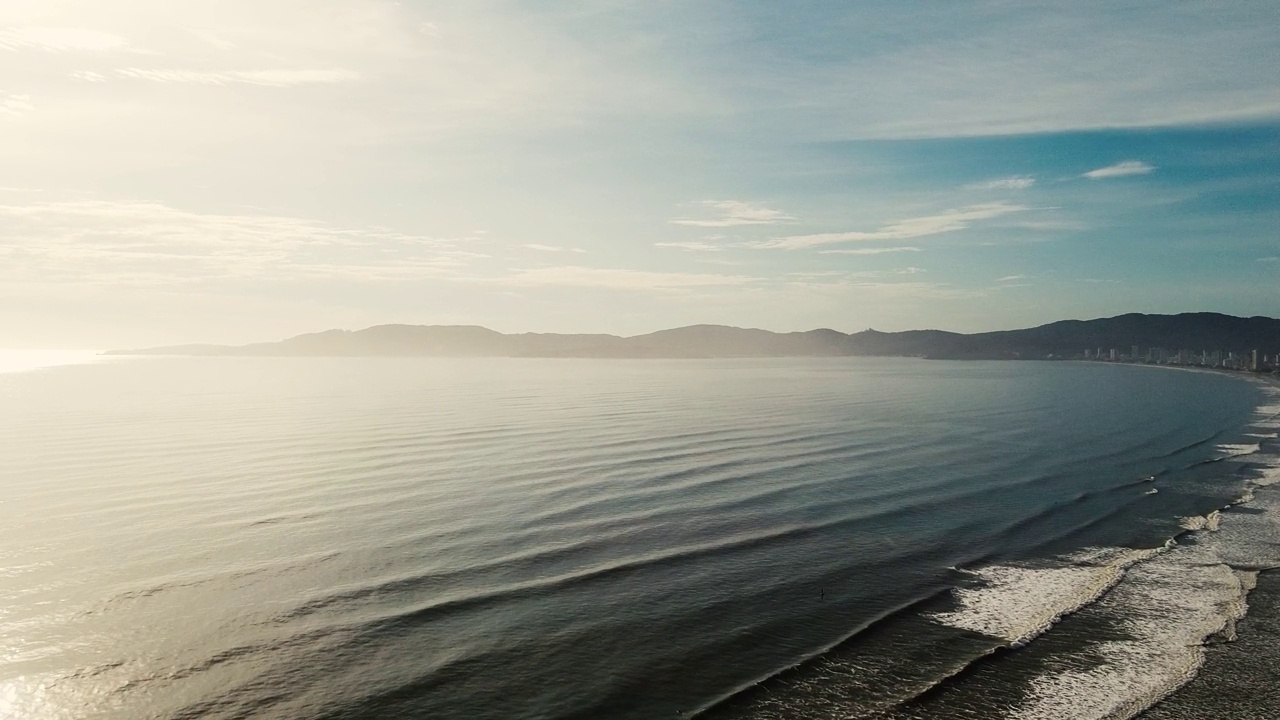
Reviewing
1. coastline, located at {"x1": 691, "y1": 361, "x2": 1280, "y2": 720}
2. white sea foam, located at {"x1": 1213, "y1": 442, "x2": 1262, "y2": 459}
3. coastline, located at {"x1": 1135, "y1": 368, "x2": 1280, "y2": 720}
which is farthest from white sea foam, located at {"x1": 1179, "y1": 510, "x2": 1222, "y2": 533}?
white sea foam, located at {"x1": 1213, "y1": 442, "x2": 1262, "y2": 459}

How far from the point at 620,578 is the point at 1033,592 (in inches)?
481

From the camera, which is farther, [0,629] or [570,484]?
[570,484]

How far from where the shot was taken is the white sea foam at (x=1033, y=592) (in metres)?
18.9

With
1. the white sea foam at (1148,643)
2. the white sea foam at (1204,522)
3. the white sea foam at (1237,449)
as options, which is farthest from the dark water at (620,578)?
the white sea foam at (1237,449)

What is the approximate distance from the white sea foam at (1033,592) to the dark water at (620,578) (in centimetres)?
13

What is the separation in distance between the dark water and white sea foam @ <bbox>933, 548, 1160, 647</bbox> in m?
0.13

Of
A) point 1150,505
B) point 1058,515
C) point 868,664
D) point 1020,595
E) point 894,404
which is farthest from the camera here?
point 894,404

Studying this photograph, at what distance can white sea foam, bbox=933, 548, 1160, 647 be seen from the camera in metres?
18.9

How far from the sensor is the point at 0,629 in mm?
18734

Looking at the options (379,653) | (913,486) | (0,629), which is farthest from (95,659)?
(913,486)

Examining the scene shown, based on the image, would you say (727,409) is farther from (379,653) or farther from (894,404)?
(379,653)

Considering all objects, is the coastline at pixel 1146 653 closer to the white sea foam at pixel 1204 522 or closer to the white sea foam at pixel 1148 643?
the white sea foam at pixel 1148 643

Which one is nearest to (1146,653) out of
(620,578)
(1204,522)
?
(620,578)

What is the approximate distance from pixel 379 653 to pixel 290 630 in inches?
129
